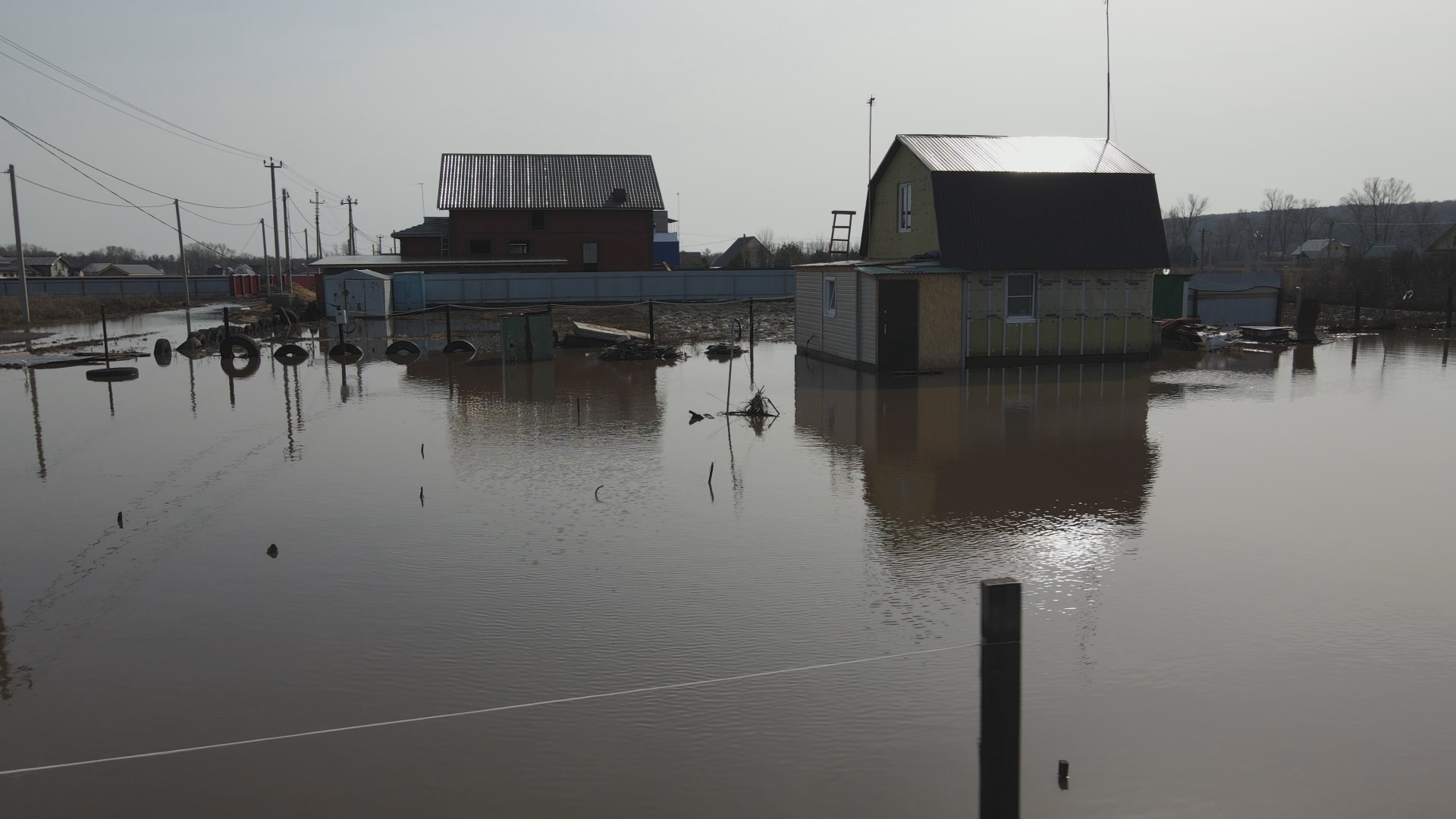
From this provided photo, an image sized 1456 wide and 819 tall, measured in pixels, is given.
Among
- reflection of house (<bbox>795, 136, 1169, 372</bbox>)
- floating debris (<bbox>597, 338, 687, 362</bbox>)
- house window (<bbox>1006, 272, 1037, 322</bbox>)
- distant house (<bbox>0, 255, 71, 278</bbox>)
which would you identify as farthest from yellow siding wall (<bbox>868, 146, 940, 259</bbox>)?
distant house (<bbox>0, 255, 71, 278</bbox>)

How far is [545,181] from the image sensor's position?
56469mm

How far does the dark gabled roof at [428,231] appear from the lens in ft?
184

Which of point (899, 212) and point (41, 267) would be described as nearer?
point (899, 212)

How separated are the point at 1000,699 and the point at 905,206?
23.8 m

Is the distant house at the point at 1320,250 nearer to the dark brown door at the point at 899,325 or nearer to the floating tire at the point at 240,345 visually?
the dark brown door at the point at 899,325

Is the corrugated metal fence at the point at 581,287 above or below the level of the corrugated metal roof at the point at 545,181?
below

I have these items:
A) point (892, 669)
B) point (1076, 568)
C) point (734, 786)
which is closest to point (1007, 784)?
point (734, 786)

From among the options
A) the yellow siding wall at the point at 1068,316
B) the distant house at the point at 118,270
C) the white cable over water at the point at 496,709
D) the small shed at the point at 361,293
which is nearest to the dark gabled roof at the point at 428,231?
the small shed at the point at 361,293

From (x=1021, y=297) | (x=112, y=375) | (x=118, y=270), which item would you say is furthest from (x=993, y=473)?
(x=118, y=270)

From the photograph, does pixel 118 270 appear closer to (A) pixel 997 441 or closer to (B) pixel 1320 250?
(A) pixel 997 441

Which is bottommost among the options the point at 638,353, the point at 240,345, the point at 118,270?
the point at 638,353

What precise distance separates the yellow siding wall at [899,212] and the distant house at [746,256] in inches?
1081

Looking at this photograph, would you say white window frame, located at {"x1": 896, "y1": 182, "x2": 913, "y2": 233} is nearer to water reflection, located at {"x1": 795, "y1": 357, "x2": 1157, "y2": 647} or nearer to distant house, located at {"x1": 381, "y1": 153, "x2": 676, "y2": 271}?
water reflection, located at {"x1": 795, "y1": 357, "x2": 1157, "y2": 647}

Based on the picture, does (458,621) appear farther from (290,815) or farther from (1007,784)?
(1007,784)
